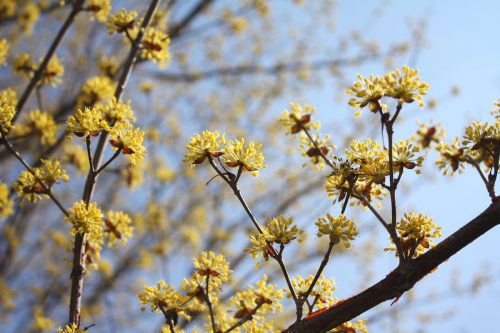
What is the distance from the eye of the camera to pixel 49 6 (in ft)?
17.9

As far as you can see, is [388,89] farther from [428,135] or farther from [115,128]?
[115,128]

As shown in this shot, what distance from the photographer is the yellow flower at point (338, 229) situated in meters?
1.81

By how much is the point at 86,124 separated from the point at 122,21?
46.0 inches

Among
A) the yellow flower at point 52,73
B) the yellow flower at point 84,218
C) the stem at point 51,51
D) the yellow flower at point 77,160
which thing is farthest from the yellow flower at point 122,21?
the yellow flower at point 77,160

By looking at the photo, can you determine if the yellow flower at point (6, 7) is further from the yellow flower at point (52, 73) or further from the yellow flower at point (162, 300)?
the yellow flower at point (162, 300)

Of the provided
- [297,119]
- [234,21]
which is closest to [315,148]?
[297,119]

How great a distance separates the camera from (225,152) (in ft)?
6.49

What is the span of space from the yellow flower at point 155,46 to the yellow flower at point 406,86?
5.37ft

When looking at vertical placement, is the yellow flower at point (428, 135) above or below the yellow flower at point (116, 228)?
below

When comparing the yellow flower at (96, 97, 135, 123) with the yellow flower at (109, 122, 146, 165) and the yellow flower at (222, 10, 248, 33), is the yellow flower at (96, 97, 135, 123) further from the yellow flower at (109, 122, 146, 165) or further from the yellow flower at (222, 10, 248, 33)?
the yellow flower at (222, 10, 248, 33)

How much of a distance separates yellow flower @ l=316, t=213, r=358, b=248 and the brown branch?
0.73 feet

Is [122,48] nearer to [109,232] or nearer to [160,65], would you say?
[160,65]

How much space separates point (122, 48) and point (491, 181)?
7.49 meters

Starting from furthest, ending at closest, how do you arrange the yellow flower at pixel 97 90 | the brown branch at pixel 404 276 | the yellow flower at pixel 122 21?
1. the yellow flower at pixel 97 90
2. the yellow flower at pixel 122 21
3. the brown branch at pixel 404 276
